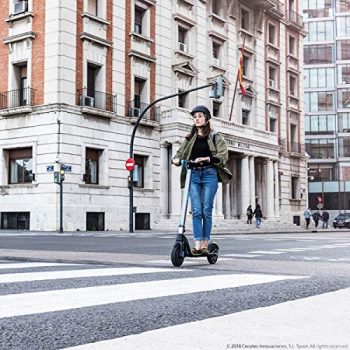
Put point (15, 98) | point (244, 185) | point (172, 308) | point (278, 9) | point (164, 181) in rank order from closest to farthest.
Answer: point (172, 308)
point (15, 98)
point (164, 181)
point (244, 185)
point (278, 9)

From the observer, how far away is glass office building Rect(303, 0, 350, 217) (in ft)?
214

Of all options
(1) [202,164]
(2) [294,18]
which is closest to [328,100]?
(2) [294,18]

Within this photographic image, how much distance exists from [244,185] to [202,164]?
30.2 m

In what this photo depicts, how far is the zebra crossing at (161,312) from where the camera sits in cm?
281

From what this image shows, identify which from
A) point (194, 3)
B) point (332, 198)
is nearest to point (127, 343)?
point (194, 3)

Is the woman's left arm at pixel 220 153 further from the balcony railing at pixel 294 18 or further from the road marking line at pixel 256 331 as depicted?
the balcony railing at pixel 294 18

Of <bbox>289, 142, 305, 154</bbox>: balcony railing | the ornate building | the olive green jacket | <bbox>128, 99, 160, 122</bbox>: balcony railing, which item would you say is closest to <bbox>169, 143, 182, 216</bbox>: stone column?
the ornate building

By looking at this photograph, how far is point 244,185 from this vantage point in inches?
1452

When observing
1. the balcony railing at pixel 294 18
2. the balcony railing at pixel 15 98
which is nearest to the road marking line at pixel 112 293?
the balcony railing at pixel 15 98

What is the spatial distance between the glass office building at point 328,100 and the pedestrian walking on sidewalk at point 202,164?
59.2m

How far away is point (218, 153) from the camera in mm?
6938

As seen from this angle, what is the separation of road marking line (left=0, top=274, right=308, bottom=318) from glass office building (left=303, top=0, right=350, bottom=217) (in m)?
60.8

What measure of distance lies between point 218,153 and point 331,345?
441cm

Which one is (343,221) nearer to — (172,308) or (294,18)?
(294,18)
